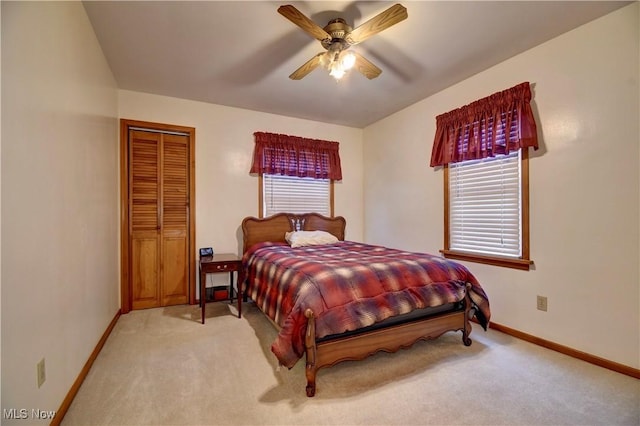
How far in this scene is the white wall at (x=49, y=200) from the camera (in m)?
1.17

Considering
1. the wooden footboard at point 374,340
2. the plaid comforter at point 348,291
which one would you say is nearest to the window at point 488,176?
the plaid comforter at point 348,291

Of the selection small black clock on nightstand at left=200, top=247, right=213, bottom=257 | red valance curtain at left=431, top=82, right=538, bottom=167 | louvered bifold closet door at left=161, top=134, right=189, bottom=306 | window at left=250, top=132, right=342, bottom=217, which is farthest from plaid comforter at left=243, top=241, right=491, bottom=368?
window at left=250, top=132, right=342, bottom=217

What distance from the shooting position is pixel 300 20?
6.19 ft

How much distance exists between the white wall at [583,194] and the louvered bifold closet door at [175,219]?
12.1 feet

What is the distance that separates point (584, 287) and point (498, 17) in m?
2.31

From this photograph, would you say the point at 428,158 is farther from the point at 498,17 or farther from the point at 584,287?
the point at 584,287

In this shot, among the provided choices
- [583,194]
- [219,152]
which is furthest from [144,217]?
[583,194]

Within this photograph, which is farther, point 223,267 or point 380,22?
point 223,267

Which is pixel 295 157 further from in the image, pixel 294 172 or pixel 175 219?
pixel 175 219

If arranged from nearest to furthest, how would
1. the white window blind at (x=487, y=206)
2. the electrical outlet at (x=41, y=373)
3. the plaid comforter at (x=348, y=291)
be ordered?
the electrical outlet at (x=41, y=373)
the plaid comforter at (x=348, y=291)
the white window blind at (x=487, y=206)

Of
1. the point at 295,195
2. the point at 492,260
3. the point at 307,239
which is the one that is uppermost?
the point at 295,195

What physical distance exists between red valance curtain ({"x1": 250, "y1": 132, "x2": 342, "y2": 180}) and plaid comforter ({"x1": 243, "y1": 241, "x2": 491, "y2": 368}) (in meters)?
1.76

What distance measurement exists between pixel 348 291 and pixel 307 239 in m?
1.85

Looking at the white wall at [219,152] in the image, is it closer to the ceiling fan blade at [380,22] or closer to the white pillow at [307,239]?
the white pillow at [307,239]
